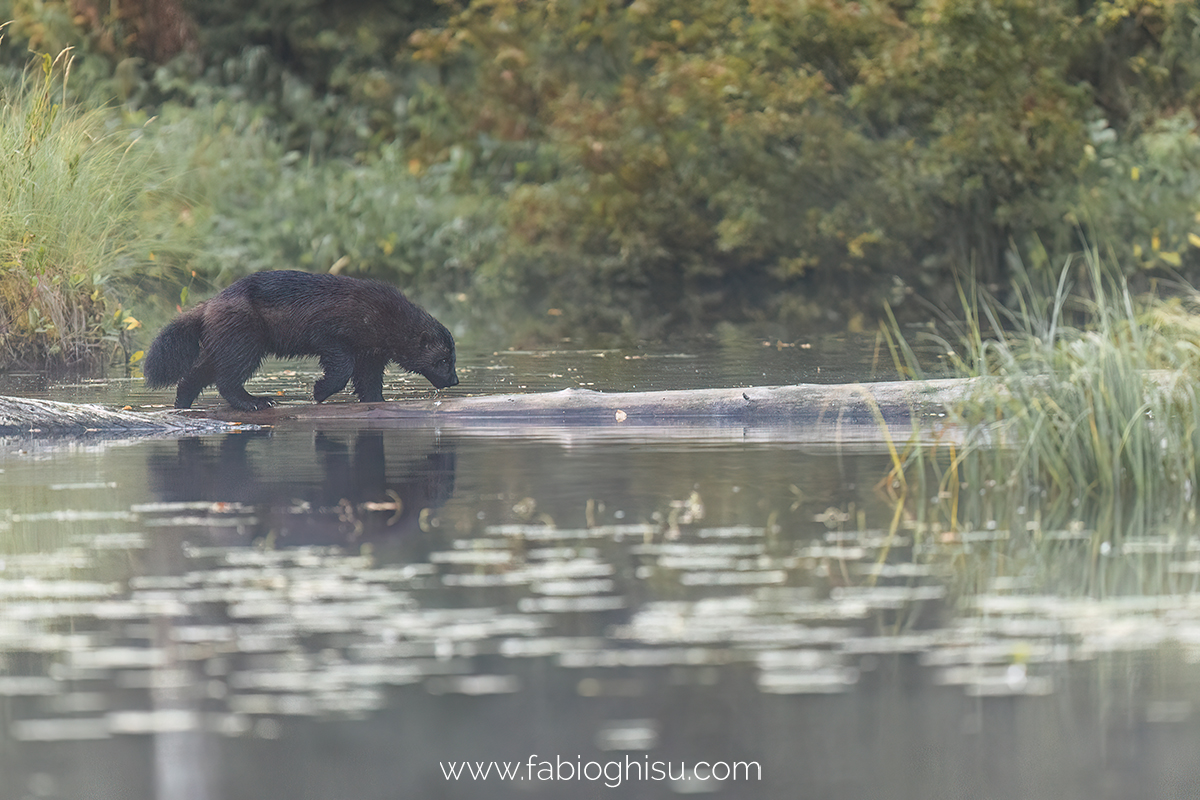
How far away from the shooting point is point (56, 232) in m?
12.2

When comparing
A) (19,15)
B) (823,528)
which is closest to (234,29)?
(19,15)

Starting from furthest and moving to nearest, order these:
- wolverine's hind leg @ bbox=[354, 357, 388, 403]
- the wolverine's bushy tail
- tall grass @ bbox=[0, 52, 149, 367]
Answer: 1. tall grass @ bbox=[0, 52, 149, 367]
2. wolverine's hind leg @ bbox=[354, 357, 388, 403]
3. the wolverine's bushy tail

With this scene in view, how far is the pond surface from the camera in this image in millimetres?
3791

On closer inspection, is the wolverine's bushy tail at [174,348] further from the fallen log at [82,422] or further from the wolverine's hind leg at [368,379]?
the wolverine's hind leg at [368,379]

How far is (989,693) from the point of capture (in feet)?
13.5

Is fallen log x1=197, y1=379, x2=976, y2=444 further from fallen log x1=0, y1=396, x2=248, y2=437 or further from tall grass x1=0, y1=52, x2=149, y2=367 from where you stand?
tall grass x1=0, y1=52, x2=149, y2=367

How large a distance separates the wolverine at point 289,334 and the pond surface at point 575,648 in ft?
8.86

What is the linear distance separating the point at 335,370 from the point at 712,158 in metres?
12.5

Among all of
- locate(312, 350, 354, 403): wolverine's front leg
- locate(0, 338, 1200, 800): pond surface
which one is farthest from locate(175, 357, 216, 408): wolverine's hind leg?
locate(0, 338, 1200, 800): pond surface

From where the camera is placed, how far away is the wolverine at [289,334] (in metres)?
9.77

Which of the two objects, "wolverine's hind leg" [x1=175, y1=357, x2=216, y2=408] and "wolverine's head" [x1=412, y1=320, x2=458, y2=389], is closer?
"wolverine's hind leg" [x1=175, y1=357, x2=216, y2=408]

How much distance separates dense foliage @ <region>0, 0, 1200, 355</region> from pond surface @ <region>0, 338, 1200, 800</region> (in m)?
11.3

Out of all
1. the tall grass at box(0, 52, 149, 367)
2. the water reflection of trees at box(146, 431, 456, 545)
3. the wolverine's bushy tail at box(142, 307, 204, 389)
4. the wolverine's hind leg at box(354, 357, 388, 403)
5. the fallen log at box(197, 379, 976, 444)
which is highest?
the tall grass at box(0, 52, 149, 367)

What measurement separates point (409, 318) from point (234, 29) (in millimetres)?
18875
